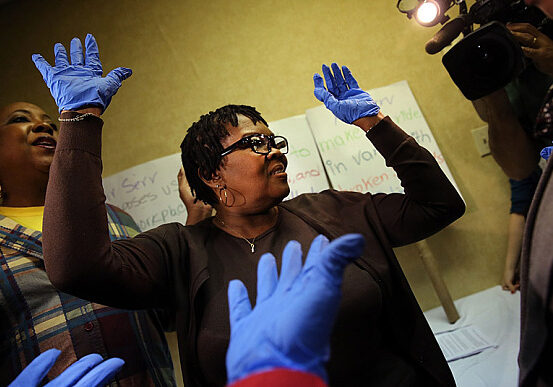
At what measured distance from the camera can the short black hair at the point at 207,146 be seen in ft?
2.86

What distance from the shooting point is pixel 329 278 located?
416 mm

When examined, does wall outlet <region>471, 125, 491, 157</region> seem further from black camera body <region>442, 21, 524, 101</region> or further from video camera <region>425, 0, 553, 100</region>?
black camera body <region>442, 21, 524, 101</region>

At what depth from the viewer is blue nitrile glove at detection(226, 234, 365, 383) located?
1.27 ft

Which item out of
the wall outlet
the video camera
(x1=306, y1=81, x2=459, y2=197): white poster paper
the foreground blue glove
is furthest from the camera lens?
the foreground blue glove

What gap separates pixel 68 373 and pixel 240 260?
36cm

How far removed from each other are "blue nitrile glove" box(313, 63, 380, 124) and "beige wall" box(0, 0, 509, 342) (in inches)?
25.3

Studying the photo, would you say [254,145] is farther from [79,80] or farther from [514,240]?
[514,240]

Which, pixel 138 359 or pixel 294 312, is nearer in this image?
pixel 294 312

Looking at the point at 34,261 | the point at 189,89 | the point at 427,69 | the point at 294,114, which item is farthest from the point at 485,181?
the point at 34,261

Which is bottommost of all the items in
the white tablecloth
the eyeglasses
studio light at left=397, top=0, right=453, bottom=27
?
the white tablecloth

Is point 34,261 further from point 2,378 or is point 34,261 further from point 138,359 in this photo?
point 138,359

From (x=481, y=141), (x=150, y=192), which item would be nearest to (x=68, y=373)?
(x=150, y=192)

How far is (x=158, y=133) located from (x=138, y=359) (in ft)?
3.30

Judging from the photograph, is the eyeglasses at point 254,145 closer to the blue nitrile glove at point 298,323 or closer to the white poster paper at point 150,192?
the blue nitrile glove at point 298,323
